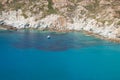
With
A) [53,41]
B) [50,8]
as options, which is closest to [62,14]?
[50,8]

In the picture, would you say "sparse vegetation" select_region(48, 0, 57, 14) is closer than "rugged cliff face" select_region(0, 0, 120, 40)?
No

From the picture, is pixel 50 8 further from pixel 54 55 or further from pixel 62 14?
pixel 54 55

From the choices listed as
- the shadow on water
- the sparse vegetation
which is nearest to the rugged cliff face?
the sparse vegetation

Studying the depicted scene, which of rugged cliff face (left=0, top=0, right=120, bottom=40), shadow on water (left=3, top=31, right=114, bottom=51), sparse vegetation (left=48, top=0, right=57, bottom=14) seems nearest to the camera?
shadow on water (left=3, top=31, right=114, bottom=51)

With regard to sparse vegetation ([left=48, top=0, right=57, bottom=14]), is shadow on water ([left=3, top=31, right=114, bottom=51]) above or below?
below

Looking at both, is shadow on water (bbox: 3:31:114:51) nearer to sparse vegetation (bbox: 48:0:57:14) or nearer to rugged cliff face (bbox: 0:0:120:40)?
rugged cliff face (bbox: 0:0:120:40)

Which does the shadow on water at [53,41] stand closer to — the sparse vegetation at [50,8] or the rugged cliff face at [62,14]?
the rugged cliff face at [62,14]
